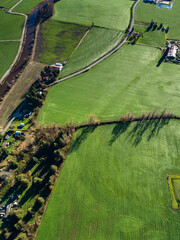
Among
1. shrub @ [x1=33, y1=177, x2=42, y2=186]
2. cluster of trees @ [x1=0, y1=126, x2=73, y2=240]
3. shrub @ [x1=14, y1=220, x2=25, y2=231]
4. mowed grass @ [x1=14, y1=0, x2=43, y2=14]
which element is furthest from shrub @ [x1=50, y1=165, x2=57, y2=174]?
mowed grass @ [x1=14, y1=0, x2=43, y2=14]

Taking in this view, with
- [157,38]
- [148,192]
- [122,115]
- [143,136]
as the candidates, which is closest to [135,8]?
[157,38]

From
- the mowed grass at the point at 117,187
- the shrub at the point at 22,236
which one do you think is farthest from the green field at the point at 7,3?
the shrub at the point at 22,236

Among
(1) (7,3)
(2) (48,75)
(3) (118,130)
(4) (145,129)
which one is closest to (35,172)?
(3) (118,130)

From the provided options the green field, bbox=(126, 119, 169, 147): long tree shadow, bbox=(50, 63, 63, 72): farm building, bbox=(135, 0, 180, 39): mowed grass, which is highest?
the green field

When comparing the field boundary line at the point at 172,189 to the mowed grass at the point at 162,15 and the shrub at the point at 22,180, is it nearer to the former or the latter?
the shrub at the point at 22,180

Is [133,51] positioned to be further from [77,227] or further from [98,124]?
[77,227]

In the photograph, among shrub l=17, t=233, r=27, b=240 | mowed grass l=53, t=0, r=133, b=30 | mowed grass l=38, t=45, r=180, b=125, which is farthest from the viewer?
mowed grass l=53, t=0, r=133, b=30

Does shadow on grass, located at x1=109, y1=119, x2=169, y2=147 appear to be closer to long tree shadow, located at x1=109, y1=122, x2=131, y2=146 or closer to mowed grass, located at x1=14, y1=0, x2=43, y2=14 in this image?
long tree shadow, located at x1=109, y1=122, x2=131, y2=146
